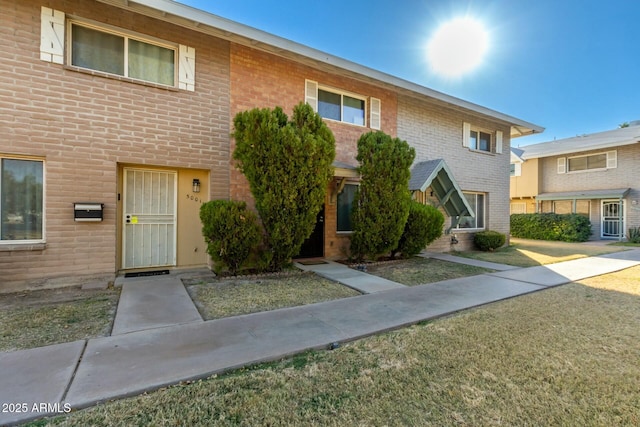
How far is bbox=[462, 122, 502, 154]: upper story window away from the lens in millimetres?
12479

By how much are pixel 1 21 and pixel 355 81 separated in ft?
26.8

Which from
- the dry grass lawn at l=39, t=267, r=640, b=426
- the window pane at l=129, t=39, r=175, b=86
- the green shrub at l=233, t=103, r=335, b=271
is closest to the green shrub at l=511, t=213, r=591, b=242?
the dry grass lawn at l=39, t=267, r=640, b=426

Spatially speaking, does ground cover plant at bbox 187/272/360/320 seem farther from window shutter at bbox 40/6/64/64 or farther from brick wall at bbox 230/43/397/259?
window shutter at bbox 40/6/64/64

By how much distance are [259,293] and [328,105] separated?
6.37 metres

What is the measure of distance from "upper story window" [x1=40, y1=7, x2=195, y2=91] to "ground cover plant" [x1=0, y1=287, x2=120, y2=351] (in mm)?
4478

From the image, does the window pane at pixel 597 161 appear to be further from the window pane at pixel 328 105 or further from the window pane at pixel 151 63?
the window pane at pixel 151 63

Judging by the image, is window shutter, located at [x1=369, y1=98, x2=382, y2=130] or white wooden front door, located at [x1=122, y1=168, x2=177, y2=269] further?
window shutter, located at [x1=369, y1=98, x2=382, y2=130]

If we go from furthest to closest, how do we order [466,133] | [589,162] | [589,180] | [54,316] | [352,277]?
1. [589,162]
2. [589,180]
3. [466,133]
4. [352,277]
5. [54,316]

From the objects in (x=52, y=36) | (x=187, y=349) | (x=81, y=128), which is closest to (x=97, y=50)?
(x=52, y=36)

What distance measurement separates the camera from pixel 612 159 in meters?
17.5

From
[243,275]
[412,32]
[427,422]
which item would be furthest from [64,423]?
[412,32]

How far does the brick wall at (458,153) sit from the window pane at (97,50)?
8.39m

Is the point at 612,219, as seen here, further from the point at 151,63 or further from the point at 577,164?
the point at 151,63

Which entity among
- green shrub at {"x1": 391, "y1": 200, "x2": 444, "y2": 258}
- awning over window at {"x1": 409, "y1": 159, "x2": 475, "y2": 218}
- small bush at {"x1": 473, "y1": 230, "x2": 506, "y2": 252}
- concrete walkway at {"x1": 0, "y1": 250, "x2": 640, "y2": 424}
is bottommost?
concrete walkway at {"x1": 0, "y1": 250, "x2": 640, "y2": 424}
